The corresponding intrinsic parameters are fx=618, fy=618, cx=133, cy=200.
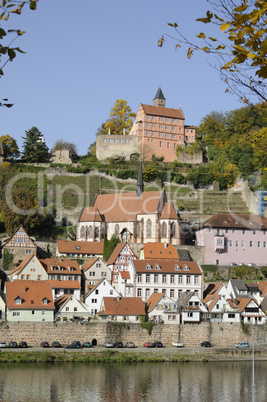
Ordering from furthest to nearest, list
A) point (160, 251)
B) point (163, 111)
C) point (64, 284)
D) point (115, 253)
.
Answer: point (163, 111) < point (160, 251) < point (115, 253) < point (64, 284)

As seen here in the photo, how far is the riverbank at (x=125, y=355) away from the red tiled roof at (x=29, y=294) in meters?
4.32

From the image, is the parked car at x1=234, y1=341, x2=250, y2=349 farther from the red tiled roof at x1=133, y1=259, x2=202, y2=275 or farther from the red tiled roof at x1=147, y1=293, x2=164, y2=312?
the red tiled roof at x1=133, y1=259, x2=202, y2=275

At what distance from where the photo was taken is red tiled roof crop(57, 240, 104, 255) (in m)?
62.6

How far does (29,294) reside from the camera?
159ft

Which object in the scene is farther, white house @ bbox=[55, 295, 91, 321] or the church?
the church

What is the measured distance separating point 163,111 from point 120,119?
8519 mm

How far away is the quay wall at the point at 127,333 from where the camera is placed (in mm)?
46062

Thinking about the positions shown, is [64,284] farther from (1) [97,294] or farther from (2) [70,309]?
(2) [70,309]

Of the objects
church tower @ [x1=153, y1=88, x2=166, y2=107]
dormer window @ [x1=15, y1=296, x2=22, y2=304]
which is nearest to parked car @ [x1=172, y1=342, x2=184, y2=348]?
dormer window @ [x1=15, y1=296, x2=22, y2=304]

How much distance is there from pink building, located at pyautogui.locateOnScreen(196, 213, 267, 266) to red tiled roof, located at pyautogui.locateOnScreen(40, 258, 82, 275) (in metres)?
14.7

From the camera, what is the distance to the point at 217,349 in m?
47.5

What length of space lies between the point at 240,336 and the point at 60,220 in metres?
30.7

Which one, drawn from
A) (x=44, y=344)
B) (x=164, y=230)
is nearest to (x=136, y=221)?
(x=164, y=230)

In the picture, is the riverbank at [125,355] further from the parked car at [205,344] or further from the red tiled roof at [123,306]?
the red tiled roof at [123,306]
